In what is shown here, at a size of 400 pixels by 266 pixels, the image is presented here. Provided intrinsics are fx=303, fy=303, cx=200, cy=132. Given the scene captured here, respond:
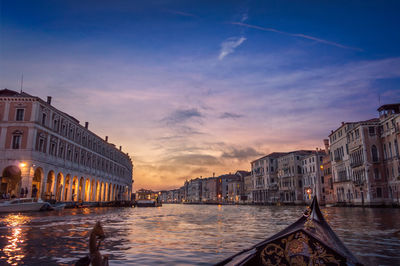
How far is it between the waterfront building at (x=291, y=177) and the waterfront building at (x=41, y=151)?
1716 inches

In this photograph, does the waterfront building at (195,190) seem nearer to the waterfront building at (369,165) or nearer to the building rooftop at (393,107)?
the waterfront building at (369,165)

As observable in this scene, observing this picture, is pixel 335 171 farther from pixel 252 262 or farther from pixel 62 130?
pixel 252 262

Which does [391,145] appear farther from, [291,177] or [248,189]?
[248,189]

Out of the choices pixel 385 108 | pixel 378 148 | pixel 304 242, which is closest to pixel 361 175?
pixel 378 148

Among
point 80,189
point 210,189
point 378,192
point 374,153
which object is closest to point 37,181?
point 80,189

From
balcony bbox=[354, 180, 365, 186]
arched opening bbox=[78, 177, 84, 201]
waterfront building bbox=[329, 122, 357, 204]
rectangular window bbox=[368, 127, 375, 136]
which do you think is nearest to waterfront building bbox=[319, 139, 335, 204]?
waterfront building bbox=[329, 122, 357, 204]

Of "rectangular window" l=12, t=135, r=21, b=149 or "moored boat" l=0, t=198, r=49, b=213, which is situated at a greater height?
"rectangular window" l=12, t=135, r=21, b=149

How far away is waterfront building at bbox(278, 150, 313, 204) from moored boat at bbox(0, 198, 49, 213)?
51946 millimetres

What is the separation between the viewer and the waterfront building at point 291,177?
68.3 meters

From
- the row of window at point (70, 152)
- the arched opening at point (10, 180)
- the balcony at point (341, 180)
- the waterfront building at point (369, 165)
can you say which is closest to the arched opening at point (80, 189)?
the row of window at point (70, 152)

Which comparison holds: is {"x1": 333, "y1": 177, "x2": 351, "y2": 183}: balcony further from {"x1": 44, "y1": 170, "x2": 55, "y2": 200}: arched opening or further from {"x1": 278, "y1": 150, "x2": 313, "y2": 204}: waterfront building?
{"x1": 44, "y1": 170, "x2": 55, "y2": 200}: arched opening

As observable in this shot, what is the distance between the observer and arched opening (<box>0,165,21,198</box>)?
31.9m

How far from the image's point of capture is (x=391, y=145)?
118ft

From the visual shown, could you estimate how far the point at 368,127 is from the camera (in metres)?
39.3
